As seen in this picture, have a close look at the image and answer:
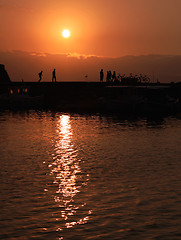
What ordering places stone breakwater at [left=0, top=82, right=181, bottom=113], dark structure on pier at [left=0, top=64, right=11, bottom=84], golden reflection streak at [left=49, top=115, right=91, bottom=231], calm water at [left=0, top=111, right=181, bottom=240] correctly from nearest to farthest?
calm water at [left=0, top=111, right=181, bottom=240]
golden reflection streak at [left=49, top=115, right=91, bottom=231]
stone breakwater at [left=0, top=82, right=181, bottom=113]
dark structure on pier at [left=0, top=64, right=11, bottom=84]

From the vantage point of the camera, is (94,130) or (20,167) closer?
(20,167)

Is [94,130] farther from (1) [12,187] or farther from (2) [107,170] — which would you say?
(1) [12,187]

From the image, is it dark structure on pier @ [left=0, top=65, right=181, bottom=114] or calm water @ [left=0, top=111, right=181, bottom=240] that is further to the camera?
dark structure on pier @ [left=0, top=65, right=181, bottom=114]

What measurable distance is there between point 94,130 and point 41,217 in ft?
104

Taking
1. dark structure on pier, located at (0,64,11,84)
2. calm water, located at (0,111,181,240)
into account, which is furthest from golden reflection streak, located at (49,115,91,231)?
dark structure on pier, located at (0,64,11,84)

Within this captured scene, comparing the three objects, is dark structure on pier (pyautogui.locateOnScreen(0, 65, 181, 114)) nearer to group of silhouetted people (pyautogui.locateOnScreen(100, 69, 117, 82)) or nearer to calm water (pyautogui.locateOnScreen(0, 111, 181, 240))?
group of silhouetted people (pyautogui.locateOnScreen(100, 69, 117, 82))

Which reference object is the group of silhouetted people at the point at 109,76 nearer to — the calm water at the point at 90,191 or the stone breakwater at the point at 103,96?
the stone breakwater at the point at 103,96

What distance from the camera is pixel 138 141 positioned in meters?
35.3

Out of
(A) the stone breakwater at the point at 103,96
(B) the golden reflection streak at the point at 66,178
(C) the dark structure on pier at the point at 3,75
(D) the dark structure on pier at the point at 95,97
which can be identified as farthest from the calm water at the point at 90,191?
(C) the dark structure on pier at the point at 3,75

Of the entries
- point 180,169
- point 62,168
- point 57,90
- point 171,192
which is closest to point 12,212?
point 171,192

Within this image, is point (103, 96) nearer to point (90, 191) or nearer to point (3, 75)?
point (90, 191)

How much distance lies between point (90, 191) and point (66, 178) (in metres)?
2.98

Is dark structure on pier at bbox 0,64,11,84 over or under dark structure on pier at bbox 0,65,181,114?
over

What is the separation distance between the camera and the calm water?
12.6 m
